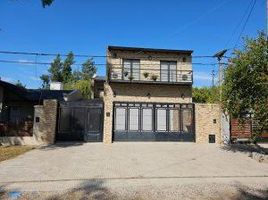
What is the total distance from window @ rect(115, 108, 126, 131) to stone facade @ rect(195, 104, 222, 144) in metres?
5.19

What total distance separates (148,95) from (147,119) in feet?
8.30

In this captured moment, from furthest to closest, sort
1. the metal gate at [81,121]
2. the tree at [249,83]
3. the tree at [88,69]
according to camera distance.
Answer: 1. the tree at [88,69]
2. the metal gate at [81,121]
3. the tree at [249,83]

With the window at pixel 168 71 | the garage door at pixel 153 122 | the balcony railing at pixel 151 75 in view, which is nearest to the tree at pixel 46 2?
the garage door at pixel 153 122

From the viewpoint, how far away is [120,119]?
76.4 ft

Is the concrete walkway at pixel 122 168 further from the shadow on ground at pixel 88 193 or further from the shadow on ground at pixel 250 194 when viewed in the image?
the shadow on ground at pixel 250 194

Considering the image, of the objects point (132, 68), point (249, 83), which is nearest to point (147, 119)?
point (132, 68)

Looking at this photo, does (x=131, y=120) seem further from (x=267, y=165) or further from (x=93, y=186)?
(x=93, y=186)

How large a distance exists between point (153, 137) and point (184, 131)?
7.52 feet

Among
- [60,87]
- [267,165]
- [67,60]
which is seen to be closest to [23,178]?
[267,165]

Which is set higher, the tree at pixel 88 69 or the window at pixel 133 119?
the tree at pixel 88 69

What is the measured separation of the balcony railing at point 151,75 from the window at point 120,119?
9.64 feet

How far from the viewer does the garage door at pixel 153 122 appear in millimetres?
23094

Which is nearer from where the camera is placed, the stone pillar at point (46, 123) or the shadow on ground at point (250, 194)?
the shadow on ground at point (250, 194)

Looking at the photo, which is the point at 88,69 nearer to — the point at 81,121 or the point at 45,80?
the point at 45,80
